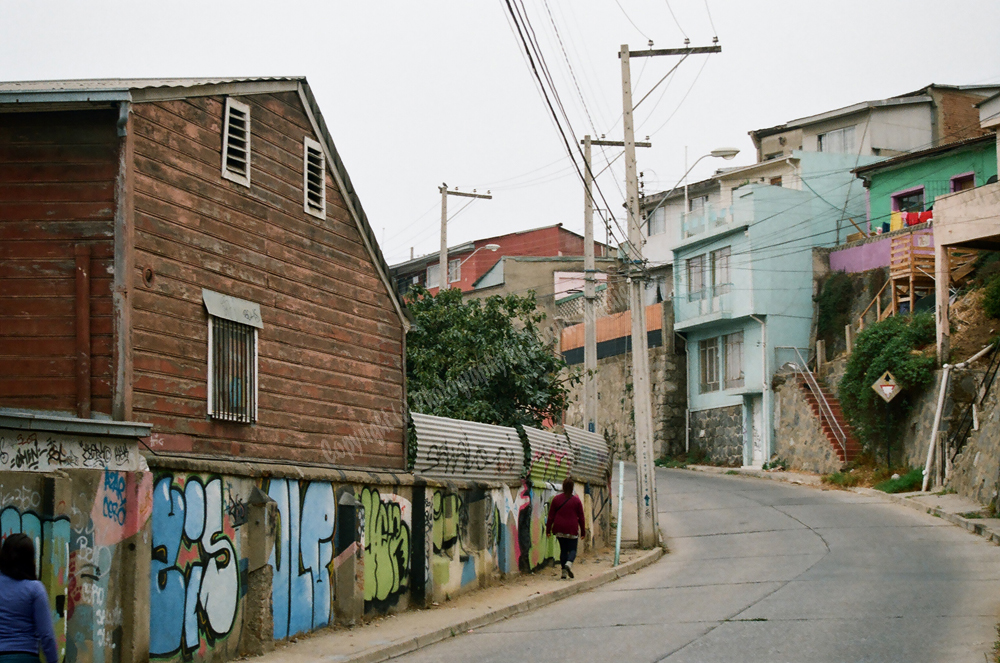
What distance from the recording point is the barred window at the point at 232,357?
12195mm

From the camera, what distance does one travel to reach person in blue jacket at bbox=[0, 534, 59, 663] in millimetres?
6820

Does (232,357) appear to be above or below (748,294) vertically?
below

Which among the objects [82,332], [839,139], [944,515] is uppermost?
[839,139]

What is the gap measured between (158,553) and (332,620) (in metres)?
3.61

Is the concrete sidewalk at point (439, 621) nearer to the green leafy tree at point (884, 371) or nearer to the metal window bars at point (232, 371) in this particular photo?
the metal window bars at point (232, 371)

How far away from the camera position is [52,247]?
11.0 m

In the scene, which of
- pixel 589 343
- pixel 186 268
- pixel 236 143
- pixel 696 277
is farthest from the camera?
pixel 696 277

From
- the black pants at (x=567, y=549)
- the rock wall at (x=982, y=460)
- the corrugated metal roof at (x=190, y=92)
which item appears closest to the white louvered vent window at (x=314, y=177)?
the corrugated metal roof at (x=190, y=92)

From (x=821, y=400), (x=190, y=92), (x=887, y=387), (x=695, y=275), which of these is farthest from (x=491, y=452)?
(x=695, y=275)

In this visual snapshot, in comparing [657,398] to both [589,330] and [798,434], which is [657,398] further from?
[589,330]

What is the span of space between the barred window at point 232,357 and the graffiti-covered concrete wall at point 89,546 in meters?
2.18

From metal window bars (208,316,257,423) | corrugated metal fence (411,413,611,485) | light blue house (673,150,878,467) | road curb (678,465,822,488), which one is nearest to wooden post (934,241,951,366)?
road curb (678,465,822,488)

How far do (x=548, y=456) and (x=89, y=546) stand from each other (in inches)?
485

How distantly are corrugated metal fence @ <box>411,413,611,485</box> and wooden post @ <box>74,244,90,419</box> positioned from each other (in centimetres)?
627
